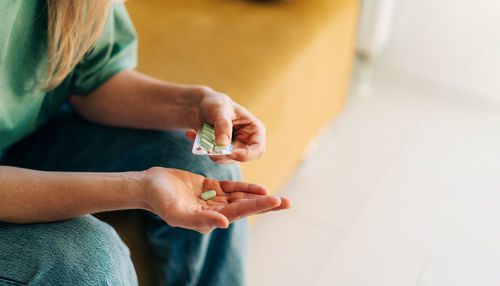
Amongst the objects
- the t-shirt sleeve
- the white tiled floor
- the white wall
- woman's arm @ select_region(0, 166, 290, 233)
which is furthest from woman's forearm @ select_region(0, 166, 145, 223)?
the white wall

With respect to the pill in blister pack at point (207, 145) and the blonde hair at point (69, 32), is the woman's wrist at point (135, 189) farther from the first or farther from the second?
the blonde hair at point (69, 32)

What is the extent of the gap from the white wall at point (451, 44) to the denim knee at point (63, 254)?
1.47m

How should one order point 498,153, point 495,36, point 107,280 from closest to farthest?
point 107,280
point 498,153
point 495,36

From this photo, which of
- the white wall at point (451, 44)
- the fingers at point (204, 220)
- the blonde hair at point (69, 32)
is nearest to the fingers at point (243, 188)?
the fingers at point (204, 220)

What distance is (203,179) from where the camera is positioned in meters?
0.73

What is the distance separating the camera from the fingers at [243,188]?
0.69 metres

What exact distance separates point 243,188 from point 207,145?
0.29 ft

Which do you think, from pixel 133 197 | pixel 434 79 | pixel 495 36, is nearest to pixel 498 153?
pixel 495 36

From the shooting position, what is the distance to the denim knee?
1.98 ft

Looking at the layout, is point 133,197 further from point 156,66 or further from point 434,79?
point 434,79

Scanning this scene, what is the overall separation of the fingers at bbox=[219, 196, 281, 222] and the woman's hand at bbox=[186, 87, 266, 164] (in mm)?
93

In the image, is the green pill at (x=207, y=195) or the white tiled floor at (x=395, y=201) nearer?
the green pill at (x=207, y=195)

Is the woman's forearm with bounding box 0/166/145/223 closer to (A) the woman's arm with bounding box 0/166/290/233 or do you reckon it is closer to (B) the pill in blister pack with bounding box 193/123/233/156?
(A) the woman's arm with bounding box 0/166/290/233

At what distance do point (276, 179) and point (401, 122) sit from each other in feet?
2.18
